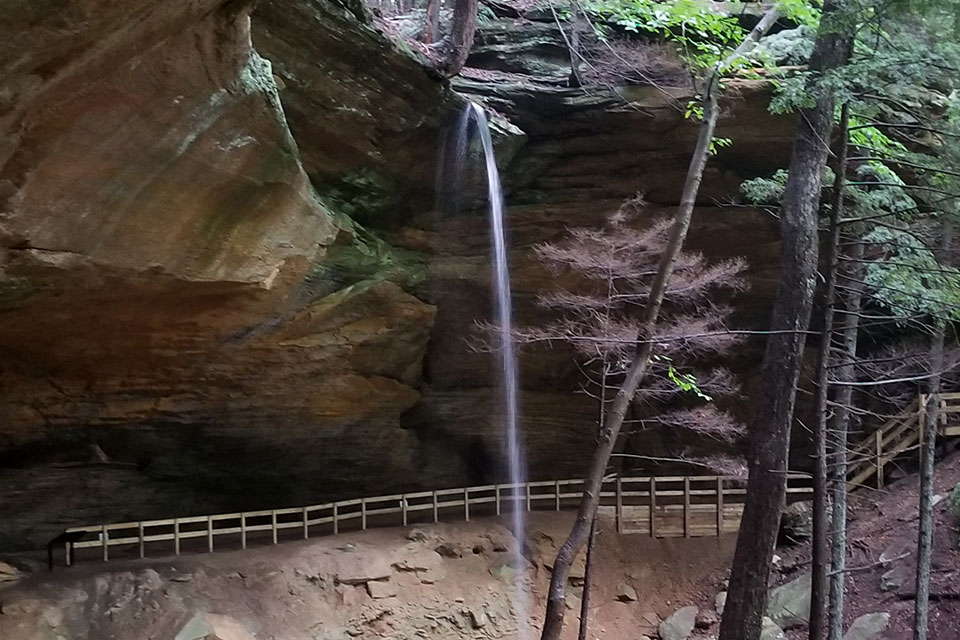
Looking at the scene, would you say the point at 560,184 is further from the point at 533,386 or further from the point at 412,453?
the point at 412,453

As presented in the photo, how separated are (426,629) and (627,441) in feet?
18.0

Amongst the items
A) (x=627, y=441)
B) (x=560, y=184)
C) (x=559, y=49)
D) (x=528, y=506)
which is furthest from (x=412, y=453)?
(x=559, y=49)

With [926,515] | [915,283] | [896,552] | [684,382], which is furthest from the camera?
[896,552]

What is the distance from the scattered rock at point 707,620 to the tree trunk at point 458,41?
9.23 m

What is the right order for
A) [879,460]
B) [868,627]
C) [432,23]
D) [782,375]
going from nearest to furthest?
[782,375] < [868,627] < [432,23] < [879,460]

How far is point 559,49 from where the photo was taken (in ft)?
38.8

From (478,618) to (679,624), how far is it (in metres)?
3.25

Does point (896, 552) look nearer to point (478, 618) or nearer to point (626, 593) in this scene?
point (626, 593)

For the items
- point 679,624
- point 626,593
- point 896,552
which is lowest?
point 679,624

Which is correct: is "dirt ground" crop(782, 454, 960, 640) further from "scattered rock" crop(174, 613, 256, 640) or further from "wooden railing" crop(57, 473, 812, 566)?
"scattered rock" crop(174, 613, 256, 640)

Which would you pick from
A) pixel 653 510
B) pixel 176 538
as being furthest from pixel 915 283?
pixel 176 538

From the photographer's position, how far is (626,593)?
11555 mm

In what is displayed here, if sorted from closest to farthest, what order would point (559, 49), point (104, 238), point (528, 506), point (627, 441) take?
1. point (104, 238)
2. point (559, 49)
3. point (528, 506)
4. point (627, 441)

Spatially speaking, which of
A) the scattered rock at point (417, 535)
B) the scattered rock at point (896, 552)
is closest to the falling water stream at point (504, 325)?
the scattered rock at point (417, 535)
